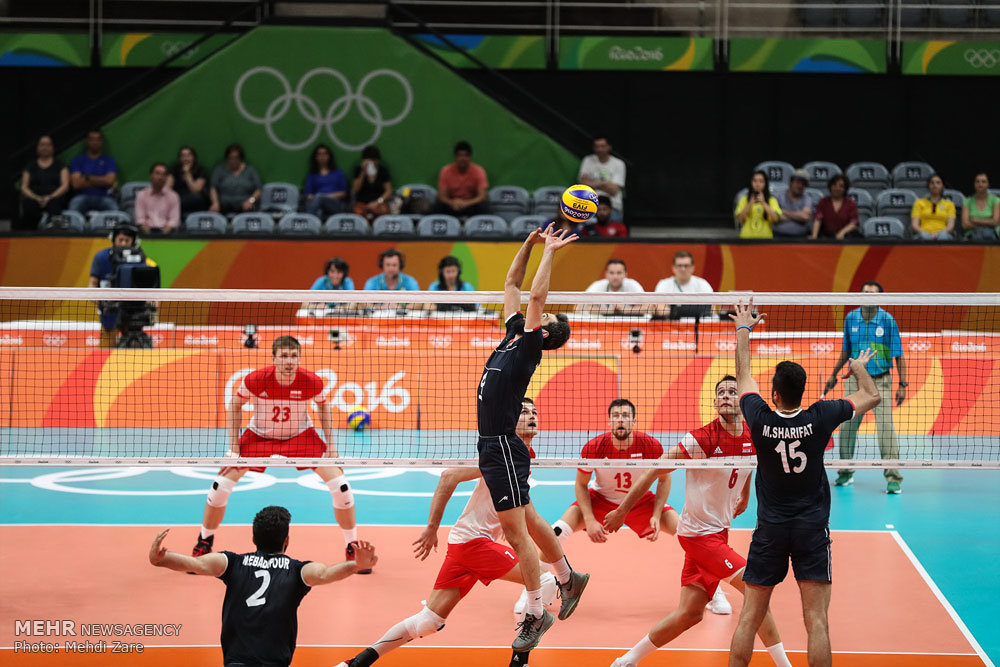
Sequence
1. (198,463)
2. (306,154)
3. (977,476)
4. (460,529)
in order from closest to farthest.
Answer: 1. (460,529)
2. (198,463)
3. (977,476)
4. (306,154)


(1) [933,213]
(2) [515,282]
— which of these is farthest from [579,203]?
(1) [933,213]

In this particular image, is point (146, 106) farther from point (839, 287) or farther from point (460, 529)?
point (460, 529)

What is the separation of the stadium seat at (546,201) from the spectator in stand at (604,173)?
1.87 ft

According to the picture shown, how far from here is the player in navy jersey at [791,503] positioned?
772 centimetres

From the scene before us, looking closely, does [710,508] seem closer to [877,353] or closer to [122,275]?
[877,353]

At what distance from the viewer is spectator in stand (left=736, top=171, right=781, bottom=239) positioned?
68.6ft

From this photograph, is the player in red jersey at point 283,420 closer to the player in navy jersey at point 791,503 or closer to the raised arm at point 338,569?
the raised arm at point 338,569

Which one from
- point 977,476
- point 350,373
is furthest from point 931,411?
point 350,373

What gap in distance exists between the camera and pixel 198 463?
9.67 m

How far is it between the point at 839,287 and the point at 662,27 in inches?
290

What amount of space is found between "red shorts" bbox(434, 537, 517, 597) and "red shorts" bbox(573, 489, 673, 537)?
1618 millimetres

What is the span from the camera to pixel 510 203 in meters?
22.5

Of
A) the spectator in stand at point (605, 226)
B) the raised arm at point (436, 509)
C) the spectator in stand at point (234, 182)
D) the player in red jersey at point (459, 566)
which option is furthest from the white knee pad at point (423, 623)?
the spectator in stand at point (234, 182)

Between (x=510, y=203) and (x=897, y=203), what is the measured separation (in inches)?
290
